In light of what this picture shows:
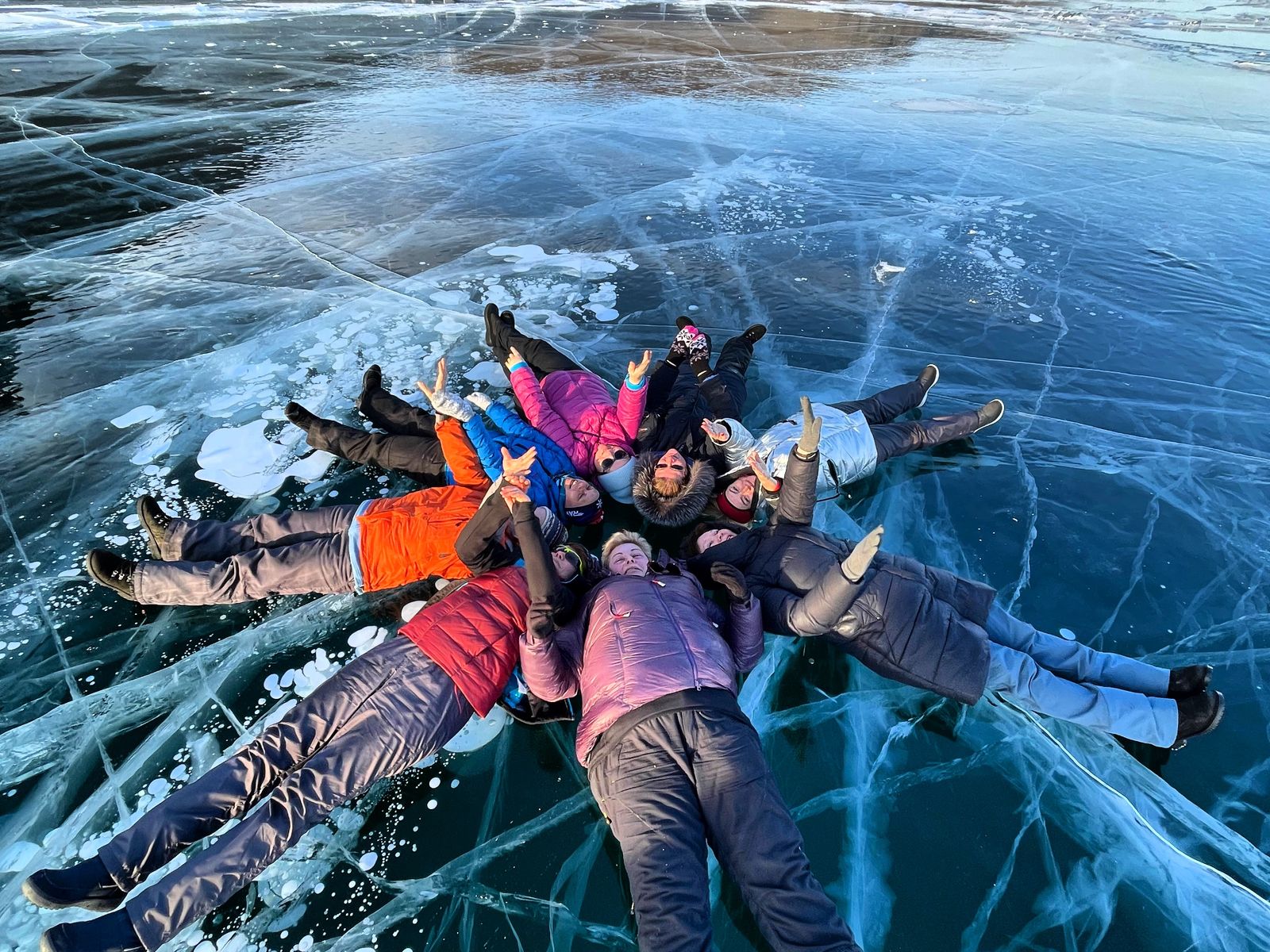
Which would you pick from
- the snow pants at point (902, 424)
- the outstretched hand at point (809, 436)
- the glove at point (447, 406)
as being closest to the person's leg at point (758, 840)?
the outstretched hand at point (809, 436)

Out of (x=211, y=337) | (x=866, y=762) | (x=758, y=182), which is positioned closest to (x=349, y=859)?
(x=866, y=762)

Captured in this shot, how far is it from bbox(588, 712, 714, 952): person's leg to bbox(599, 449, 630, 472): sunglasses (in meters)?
1.61

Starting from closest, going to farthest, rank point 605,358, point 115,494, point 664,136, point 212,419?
point 115,494, point 212,419, point 605,358, point 664,136

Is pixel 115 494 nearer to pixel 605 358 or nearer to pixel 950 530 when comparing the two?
pixel 605 358

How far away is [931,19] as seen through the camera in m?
21.3

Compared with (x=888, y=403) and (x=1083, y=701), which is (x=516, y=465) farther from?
(x=888, y=403)

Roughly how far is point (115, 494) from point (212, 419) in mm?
724

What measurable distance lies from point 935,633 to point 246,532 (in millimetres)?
3228

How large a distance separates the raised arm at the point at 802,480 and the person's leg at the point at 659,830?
122 cm

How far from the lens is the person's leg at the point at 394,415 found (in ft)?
12.5

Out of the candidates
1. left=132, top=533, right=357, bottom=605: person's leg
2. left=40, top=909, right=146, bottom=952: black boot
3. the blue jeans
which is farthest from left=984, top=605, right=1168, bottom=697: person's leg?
left=40, top=909, right=146, bottom=952: black boot

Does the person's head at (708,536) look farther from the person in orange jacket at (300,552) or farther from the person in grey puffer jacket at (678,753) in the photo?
the person in orange jacket at (300,552)

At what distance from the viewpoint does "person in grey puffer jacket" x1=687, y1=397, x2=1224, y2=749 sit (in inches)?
99.2

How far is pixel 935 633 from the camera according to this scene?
8.73 feet
